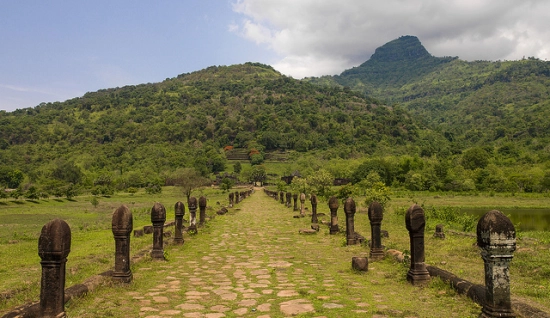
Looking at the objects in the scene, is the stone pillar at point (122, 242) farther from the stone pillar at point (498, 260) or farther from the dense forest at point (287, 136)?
the dense forest at point (287, 136)

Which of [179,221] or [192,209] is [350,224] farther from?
[192,209]

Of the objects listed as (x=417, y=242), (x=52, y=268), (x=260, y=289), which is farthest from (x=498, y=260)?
(x=52, y=268)

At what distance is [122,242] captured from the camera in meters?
6.66

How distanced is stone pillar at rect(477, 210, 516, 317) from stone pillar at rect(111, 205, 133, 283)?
5.56m

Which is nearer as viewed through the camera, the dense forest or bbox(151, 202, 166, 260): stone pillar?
bbox(151, 202, 166, 260): stone pillar

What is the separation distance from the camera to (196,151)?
429 feet

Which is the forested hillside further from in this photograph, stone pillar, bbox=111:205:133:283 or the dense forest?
stone pillar, bbox=111:205:133:283

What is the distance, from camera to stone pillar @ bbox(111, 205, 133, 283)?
21.5 ft

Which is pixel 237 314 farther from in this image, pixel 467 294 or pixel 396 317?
pixel 467 294

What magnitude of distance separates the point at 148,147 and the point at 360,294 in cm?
13261

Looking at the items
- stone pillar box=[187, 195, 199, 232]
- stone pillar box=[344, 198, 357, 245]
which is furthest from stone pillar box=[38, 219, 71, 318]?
stone pillar box=[187, 195, 199, 232]

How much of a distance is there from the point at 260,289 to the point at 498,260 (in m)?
3.56

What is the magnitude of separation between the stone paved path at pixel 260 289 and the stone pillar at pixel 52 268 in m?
0.38

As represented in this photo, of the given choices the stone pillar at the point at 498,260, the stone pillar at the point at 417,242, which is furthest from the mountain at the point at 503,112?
the stone pillar at the point at 498,260
